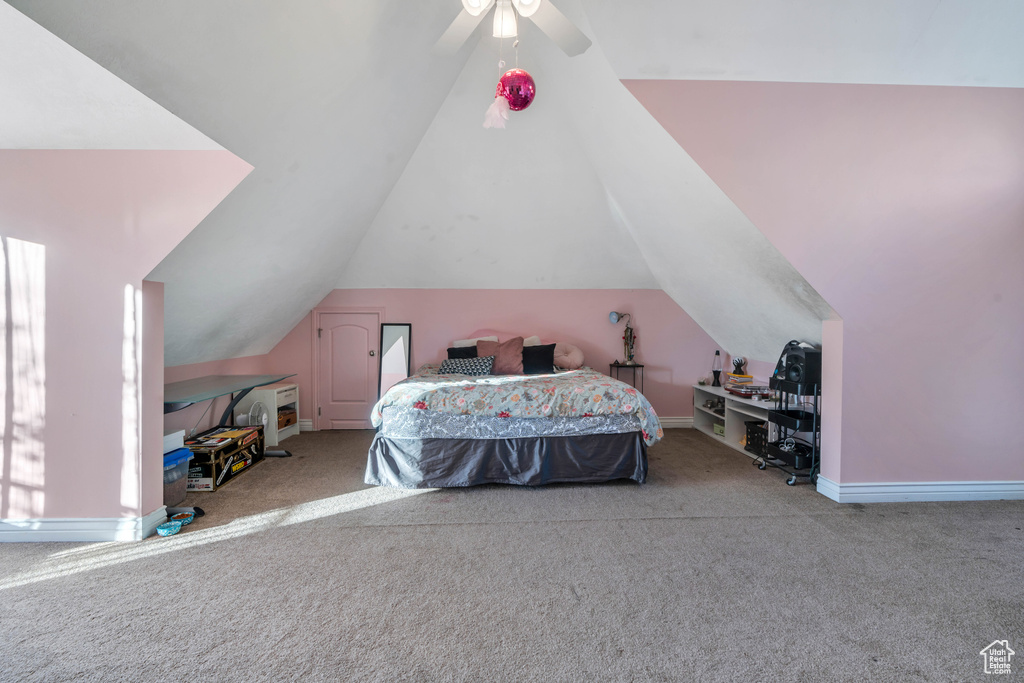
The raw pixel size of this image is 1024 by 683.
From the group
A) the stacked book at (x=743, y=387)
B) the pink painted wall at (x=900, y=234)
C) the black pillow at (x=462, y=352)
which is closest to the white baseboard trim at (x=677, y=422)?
the stacked book at (x=743, y=387)

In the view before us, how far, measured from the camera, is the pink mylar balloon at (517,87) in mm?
2303

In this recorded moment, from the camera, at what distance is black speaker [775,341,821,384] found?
11.4 ft

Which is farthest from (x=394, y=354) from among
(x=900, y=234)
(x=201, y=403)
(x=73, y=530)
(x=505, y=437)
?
(x=900, y=234)

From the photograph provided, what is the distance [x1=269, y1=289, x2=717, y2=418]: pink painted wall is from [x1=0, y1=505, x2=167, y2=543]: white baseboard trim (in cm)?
328

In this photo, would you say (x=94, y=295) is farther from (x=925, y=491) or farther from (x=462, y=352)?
(x=925, y=491)

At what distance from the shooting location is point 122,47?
5.84ft

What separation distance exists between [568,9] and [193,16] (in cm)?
189

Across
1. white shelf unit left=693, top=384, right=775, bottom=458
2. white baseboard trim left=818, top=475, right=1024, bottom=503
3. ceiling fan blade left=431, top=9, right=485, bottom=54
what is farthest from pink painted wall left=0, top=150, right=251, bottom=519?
white shelf unit left=693, top=384, right=775, bottom=458

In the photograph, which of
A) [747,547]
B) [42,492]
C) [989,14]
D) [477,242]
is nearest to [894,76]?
[989,14]

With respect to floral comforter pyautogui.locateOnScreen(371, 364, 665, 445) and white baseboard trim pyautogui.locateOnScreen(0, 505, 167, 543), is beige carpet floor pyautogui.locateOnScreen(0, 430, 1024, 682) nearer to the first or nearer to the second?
white baseboard trim pyautogui.locateOnScreen(0, 505, 167, 543)

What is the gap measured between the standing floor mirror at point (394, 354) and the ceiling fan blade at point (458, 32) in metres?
3.66

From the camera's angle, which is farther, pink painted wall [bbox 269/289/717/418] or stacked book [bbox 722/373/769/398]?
pink painted wall [bbox 269/289/717/418]

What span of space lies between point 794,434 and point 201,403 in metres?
5.04

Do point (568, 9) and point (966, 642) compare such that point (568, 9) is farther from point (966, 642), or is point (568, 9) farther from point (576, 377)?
point (966, 642)
